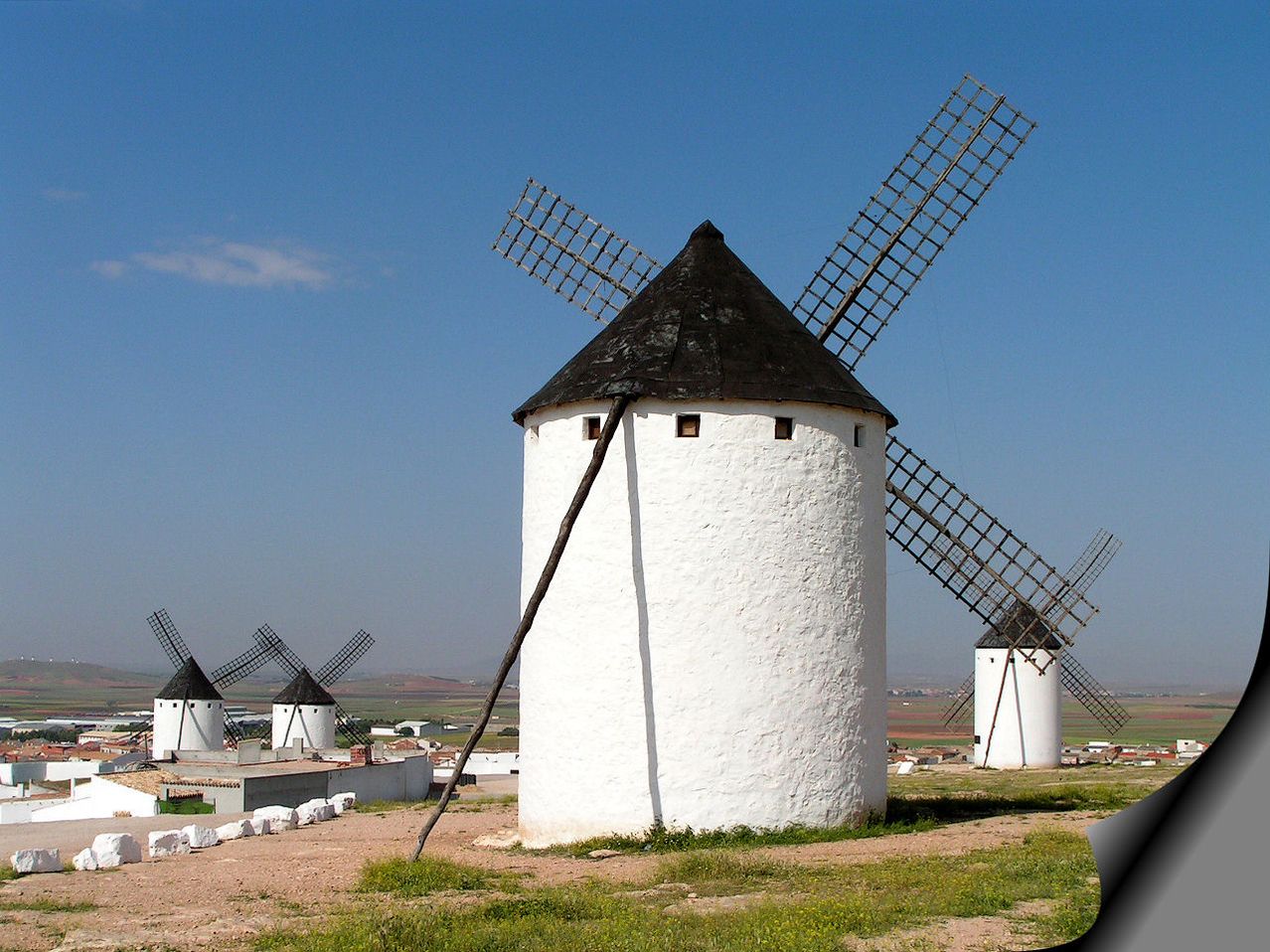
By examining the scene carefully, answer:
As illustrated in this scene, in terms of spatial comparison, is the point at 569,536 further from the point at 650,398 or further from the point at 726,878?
the point at 726,878

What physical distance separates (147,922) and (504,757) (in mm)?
37143

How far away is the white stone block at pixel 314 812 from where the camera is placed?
56.9 feet

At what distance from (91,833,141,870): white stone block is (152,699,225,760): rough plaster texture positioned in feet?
113

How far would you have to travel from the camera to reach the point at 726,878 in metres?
10.1

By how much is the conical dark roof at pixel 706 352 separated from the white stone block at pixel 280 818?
6.36 meters

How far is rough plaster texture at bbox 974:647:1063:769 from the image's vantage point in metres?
31.6

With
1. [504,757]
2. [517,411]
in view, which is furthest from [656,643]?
[504,757]

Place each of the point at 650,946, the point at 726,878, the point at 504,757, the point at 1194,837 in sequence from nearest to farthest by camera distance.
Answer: the point at 1194,837 < the point at 650,946 < the point at 726,878 < the point at 504,757

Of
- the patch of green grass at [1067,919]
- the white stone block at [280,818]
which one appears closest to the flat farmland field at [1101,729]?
the white stone block at [280,818]

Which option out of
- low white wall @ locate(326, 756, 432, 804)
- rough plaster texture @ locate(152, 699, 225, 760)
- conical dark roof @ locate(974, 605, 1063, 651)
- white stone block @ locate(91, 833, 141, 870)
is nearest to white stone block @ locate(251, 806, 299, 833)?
white stone block @ locate(91, 833, 141, 870)

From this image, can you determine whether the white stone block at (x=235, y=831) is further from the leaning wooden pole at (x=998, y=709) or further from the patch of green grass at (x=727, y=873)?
the leaning wooden pole at (x=998, y=709)

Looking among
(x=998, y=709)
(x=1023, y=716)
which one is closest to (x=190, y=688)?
(x=998, y=709)

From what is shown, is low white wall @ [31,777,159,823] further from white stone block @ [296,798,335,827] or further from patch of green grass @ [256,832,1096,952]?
patch of green grass @ [256,832,1096,952]

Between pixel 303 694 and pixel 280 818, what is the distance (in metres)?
31.4
